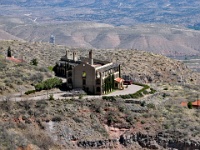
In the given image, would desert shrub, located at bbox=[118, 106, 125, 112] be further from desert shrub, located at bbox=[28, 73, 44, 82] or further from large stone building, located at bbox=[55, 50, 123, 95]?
desert shrub, located at bbox=[28, 73, 44, 82]

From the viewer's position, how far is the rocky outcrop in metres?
51.9

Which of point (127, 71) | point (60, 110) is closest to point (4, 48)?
point (127, 71)

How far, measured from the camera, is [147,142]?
53.0 meters

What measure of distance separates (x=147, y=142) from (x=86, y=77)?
1347cm

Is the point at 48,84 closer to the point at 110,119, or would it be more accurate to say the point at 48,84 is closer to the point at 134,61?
the point at 110,119

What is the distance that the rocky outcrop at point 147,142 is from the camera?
51938mm

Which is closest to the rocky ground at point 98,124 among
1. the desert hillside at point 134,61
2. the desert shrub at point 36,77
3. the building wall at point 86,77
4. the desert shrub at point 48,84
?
the building wall at point 86,77

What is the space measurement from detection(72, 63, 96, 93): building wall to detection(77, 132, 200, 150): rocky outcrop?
36.3 feet

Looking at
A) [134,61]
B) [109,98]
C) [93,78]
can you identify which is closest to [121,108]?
[109,98]

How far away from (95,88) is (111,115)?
25.0 feet

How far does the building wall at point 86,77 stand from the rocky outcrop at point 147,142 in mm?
11074

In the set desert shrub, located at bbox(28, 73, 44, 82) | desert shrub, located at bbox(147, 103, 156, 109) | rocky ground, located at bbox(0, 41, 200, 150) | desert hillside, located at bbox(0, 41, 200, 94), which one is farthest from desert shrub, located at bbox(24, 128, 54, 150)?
desert hillside, located at bbox(0, 41, 200, 94)

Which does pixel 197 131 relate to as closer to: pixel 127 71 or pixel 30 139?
pixel 30 139

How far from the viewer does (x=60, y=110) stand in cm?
5466
